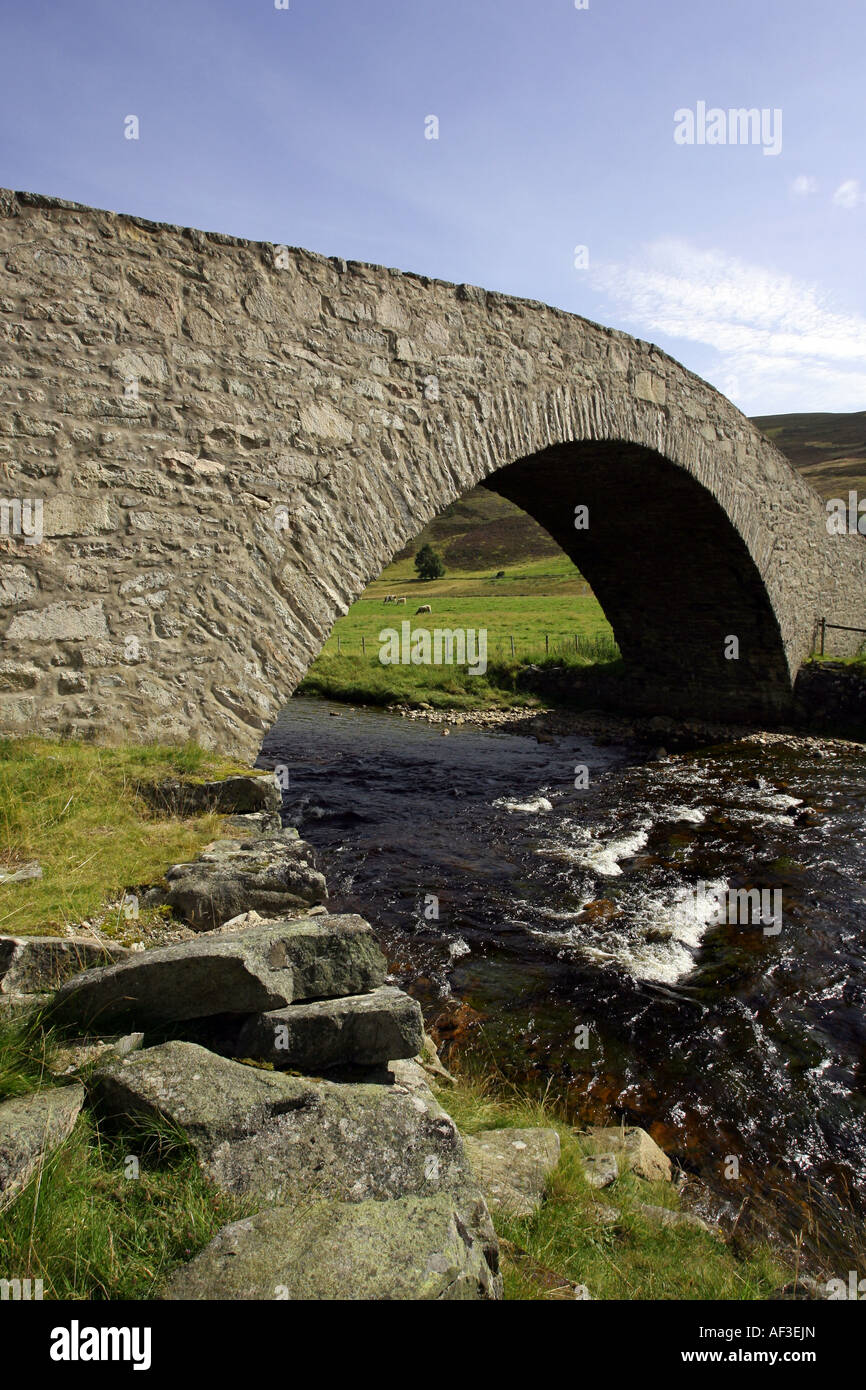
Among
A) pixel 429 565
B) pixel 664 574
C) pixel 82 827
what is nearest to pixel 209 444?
pixel 82 827

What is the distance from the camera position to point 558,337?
8.45 meters

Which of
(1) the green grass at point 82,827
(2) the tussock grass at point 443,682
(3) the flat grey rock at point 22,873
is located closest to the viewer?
(1) the green grass at point 82,827

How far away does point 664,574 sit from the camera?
14.1m

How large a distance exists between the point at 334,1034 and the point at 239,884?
1.06 meters

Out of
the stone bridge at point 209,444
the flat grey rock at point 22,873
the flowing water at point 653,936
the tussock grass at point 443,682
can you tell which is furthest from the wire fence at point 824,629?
the flat grey rock at point 22,873

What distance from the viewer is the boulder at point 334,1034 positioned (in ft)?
7.89

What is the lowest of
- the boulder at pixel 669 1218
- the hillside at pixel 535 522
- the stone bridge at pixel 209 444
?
the boulder at pixel 669 1218

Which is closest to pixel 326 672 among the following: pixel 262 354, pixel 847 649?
pixel 847 649

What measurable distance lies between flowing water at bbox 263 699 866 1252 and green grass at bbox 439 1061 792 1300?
66 cm

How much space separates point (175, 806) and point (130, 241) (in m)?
3.67

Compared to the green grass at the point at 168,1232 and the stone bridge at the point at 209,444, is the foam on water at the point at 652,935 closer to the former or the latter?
the green grass at the point at 168,1232

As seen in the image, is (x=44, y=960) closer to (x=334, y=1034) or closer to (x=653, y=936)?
(x=334, y=1034)

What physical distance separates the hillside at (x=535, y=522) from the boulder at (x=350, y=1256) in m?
64.7

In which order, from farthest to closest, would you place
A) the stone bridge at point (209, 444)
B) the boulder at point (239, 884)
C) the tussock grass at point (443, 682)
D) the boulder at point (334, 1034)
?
the tussock grass at point (443, 682), the stone bridge at point (209, 444), the boulder at point (239, 884), the boulder at point (334, 1034)
